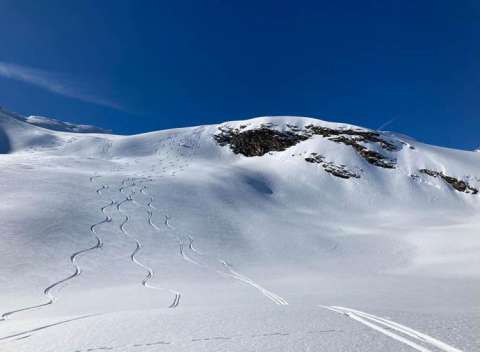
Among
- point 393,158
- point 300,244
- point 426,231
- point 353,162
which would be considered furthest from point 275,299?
point 393,158

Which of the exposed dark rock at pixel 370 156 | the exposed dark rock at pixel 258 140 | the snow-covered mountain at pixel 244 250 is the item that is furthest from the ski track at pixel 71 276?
the exposed dark rock at pixel 370 156

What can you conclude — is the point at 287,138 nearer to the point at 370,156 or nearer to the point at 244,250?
the point at 370,156

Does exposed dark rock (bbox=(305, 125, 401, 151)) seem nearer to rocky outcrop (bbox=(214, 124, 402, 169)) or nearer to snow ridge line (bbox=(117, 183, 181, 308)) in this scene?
rocky outcrop (bbox=(214, 124, 402, 169))

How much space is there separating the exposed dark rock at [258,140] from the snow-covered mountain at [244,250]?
10.9 feet

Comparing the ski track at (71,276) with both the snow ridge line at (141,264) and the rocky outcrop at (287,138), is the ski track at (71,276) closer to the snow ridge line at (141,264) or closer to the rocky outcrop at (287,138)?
the snow ridge line at (141,264)

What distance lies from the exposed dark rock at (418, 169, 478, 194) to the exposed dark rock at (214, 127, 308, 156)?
20233mm

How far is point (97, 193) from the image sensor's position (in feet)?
88.1

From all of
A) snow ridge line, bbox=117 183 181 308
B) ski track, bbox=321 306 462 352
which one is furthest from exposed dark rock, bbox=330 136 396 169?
ski track, bbox=321 306 462 352

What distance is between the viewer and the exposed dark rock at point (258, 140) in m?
57.3

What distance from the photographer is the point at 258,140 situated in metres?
59.1

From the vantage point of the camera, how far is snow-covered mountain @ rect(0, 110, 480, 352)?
4.20 metres

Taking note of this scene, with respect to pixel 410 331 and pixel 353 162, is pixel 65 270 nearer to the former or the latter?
pixel 410 331

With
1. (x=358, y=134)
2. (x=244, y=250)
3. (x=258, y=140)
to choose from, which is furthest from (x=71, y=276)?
(x=358, y=134)

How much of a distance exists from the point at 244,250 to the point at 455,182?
37.2 metres
